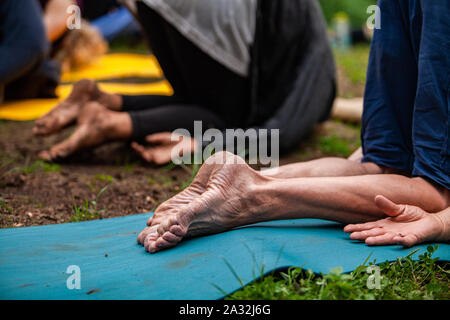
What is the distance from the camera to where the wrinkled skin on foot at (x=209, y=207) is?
63.1 inches

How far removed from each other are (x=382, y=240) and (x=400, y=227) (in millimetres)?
88

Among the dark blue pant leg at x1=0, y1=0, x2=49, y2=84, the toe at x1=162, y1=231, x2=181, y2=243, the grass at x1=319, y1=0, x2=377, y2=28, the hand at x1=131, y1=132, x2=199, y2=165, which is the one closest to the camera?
the toe at x1=162, y1=231, x2=181, y2=243

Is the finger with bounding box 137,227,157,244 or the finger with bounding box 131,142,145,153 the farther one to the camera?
the finger with bounding box 131,142,145,153

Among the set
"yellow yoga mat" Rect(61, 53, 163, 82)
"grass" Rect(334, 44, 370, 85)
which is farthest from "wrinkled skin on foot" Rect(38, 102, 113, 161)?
"grass" Rect(334, 44, 370, 85)

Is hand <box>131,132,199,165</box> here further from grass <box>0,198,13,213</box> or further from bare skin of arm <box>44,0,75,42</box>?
bare skin of arm <box>44,0,75,42</box>

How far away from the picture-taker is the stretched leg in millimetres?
1663

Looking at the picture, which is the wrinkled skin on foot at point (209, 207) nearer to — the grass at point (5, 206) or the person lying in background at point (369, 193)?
the person lying in background at point (369, 193)

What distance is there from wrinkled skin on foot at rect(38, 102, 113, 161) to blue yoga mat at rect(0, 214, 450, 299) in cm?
92

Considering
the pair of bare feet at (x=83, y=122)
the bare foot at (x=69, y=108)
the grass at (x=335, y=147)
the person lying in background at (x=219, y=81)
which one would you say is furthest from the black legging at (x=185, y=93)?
the grass at (x=335, y=147)

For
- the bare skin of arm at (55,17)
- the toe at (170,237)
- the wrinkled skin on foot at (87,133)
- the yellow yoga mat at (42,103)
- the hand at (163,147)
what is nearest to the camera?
the toe at (170,237)

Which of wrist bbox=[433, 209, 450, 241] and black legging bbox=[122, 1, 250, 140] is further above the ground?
black legging bbox=[122, 1, 250, 140]

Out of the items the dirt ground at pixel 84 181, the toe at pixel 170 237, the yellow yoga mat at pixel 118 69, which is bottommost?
the dirt ground at pixel 84 181

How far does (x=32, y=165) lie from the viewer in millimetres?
2740

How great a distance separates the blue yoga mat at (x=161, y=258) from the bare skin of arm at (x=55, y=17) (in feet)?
9.42
